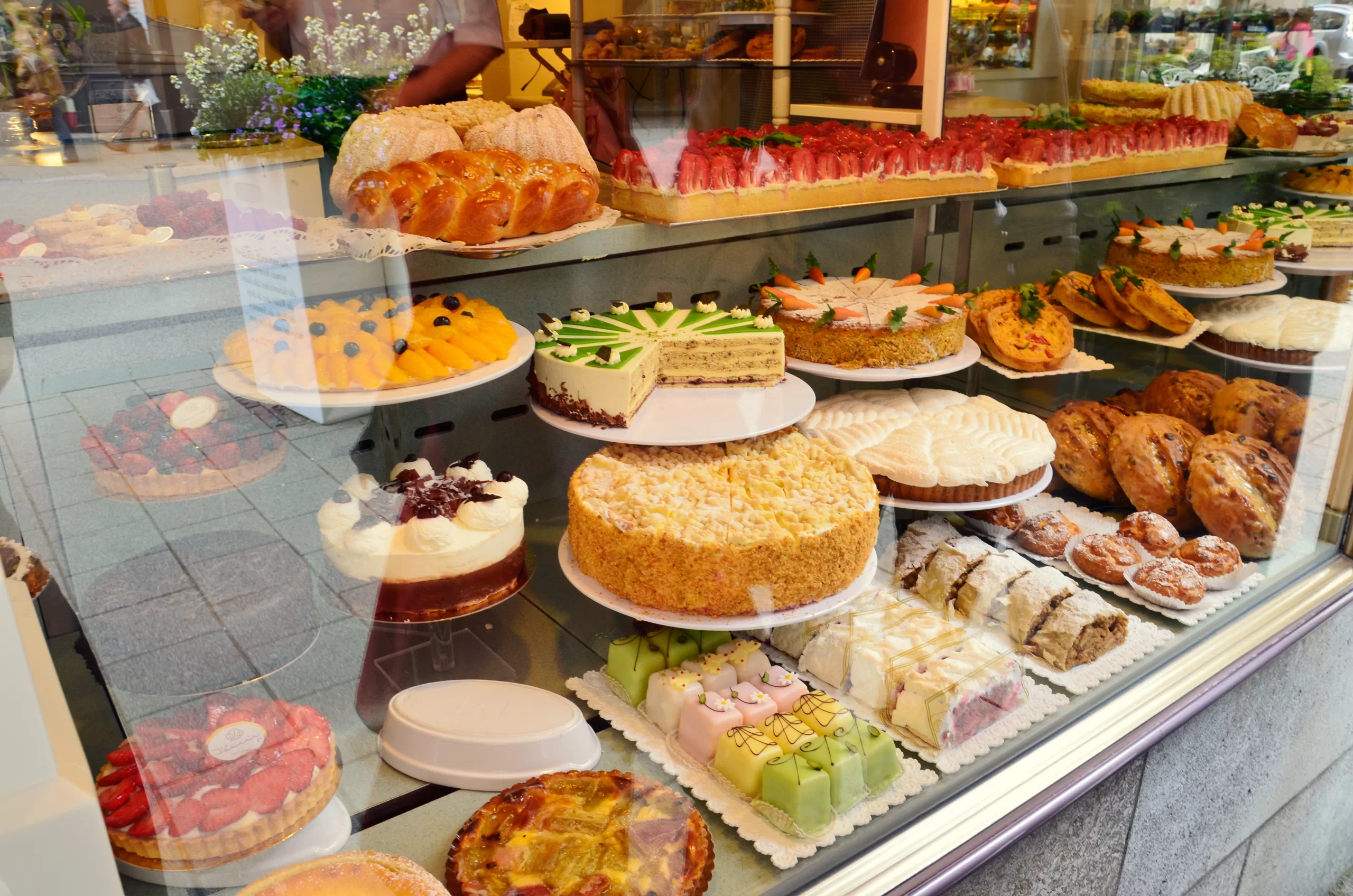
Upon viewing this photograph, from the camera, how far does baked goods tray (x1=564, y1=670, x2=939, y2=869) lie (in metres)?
1.61

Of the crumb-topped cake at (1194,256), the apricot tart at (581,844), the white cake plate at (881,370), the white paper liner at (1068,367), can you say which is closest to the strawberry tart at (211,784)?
the apricot tart at (581,844)

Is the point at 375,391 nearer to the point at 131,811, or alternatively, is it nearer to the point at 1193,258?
the point at 131,811

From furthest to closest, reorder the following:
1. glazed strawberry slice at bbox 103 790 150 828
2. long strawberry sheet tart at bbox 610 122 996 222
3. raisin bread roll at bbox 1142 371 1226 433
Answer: raisin bread roll at bbox 1142 371 1226 433, long strawberry sheet tart at bbox 610 122 996 222, glazed strawberry slice at bbox 103 790 150 828

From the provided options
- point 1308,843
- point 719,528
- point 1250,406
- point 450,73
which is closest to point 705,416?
point 719,528

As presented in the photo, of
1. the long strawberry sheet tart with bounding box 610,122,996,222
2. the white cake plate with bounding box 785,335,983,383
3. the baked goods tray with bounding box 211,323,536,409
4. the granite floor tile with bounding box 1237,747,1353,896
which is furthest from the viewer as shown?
the granite floor tile with bounding box 1237,747,1353,896

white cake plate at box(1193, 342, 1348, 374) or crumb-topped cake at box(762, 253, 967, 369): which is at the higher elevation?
crumb-topped cake at box(762, 253, 967, 369)

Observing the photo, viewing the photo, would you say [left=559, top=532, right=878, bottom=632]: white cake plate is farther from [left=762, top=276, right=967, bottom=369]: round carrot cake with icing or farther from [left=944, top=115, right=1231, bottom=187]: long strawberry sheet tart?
[left=944, top=115, right=1231, bottom=187]: long strawberry sheet tart

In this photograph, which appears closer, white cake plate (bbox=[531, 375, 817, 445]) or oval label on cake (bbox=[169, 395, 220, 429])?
oval label on cake (bbox=[169, 395, 220, 429])

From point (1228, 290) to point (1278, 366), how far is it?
0.28 m

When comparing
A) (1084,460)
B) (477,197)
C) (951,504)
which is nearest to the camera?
(477,197)

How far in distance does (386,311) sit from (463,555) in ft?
1.53

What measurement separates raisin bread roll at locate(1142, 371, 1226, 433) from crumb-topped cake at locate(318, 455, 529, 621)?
212 cm

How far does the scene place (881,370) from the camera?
251 centimetres

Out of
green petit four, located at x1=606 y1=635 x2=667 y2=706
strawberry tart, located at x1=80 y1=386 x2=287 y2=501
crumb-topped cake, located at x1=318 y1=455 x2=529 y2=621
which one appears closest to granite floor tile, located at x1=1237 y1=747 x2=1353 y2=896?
green petit four, located at x1=606 y1=635 x2=667 y2=706
